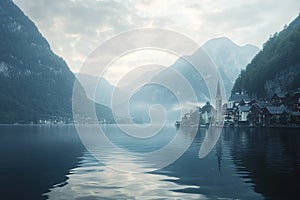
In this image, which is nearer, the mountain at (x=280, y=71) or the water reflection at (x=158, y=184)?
the water reflection at (x=158, y=184)

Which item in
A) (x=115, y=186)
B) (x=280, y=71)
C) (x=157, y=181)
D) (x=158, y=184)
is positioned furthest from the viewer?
(x=280, y=71)

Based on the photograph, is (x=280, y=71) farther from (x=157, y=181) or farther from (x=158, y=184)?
(x=158, y=184)

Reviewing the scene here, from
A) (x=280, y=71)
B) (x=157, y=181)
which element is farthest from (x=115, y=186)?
(x=280, y=71)

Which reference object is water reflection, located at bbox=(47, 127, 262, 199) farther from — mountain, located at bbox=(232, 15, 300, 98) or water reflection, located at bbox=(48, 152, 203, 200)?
mountain, located at bbox=(232, 15, 300, 98)

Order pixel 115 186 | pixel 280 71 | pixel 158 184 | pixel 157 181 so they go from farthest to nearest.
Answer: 1. pixel 280 71
2. pixel 157 181
3. pixel 158 184
4. pixel 115 186

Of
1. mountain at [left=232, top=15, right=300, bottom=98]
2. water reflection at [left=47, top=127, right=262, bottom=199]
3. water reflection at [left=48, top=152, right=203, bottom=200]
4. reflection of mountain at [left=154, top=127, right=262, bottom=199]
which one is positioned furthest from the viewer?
mountain at [left=232, top=15, right=300, bottom=98]

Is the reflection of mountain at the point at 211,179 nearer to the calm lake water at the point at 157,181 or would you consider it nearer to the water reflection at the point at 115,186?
the calm lake water at the point at 157,181

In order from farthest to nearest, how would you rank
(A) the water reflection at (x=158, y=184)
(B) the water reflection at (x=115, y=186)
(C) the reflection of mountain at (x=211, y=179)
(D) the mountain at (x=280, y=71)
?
(D) the mountain at (x=280, y=71), (C) the reflection of mountain at (x=211, y=179), (A) the water reflection at (x=158, y=184), (B) the water reflection at (x=115, y=186)

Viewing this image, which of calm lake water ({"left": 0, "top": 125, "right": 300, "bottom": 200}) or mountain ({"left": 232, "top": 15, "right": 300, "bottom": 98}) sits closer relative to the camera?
calm lake water ({"left": 0, "top": 125, "right": 300, "bottom": 200})

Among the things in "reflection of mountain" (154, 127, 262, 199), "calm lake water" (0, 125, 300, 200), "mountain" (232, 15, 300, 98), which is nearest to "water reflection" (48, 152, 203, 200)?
"calm lake water" (0, 125, 300, 200)

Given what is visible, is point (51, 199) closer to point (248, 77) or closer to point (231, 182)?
point (231, 182)

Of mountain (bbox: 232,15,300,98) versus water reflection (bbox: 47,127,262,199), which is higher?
mountain (bbox: 232,15,300,98)

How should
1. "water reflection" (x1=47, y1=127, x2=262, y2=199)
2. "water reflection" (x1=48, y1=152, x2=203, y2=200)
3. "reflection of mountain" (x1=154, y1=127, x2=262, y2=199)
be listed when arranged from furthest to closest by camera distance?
"reflection of mountain" (x1=154, y1=127, x2=262, y2=199)
"water reflection" (x1=47, y1=127, x2=262, y2=199)
"water reflection" (x1=48, y1=152, x2=203, y2=200)

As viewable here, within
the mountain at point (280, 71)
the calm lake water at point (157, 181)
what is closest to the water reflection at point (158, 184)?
the calm lake water at point (157, 181)
